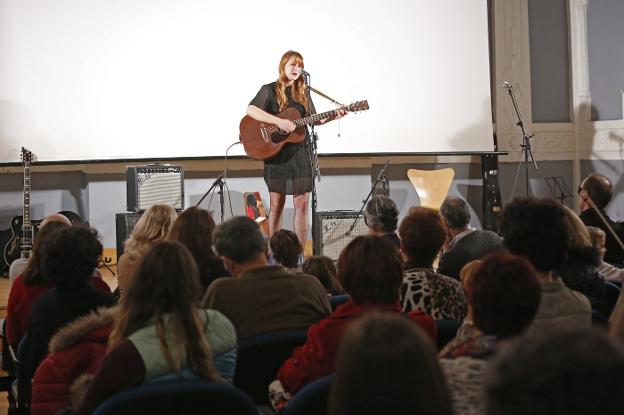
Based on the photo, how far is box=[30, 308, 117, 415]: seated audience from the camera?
2285 millimetres

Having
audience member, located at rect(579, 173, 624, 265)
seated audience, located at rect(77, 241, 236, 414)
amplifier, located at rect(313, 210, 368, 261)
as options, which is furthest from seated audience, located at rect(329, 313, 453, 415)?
amplifier, located at rect(313, 210, 368, 261)

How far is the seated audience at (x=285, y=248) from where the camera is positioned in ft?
11.6

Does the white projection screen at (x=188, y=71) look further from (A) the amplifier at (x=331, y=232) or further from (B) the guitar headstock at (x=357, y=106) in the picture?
(B) the guitar headstock at (x=357, y=106)

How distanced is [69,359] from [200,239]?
3.32 ft

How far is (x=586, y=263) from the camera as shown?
3131 mm

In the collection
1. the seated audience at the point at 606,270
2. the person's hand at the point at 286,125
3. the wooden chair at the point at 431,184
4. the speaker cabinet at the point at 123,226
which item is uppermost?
the person's hand at the point at 286,125

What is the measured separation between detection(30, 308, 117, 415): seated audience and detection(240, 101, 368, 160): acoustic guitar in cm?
380

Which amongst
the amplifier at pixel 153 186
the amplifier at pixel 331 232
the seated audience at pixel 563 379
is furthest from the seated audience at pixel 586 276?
the amplifier at pixel 153 186

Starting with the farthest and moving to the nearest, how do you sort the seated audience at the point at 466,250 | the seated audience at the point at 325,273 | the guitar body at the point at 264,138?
the guitar body at the point at 264,138
the seated audience at the point at 466,250
the seated audience at the point at 325,273

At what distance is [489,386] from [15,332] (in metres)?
2.66

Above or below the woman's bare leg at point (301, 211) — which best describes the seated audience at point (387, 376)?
below

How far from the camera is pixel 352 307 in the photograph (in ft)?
7.34

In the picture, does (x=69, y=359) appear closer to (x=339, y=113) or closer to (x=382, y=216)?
(x=382, y=216)

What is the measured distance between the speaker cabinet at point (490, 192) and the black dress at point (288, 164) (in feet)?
8.00
